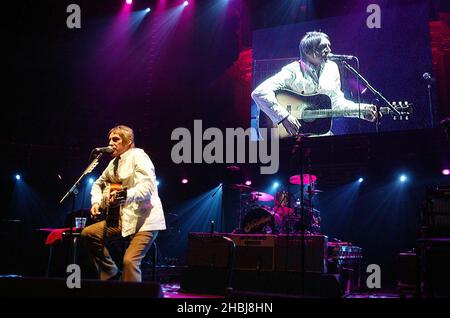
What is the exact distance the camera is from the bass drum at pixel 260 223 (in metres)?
7.82

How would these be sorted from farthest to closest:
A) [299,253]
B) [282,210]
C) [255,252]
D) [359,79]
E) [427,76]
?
[359,79] → [427,76] → [282,210] → [255,252] → [299,253]

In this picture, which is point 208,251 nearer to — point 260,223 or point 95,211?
point 260,223

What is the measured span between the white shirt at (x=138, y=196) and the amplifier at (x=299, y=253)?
285 cm

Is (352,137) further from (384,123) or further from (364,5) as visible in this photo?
(364,5)

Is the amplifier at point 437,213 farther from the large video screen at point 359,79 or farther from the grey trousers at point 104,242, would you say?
the large video screen at point 359,79

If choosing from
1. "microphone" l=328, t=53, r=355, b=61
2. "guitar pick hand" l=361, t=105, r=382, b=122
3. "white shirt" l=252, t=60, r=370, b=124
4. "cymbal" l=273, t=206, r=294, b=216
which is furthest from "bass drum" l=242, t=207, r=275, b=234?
"microphone" l=328, t=53, r=355, b=61

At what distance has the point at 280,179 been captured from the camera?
11.4 m

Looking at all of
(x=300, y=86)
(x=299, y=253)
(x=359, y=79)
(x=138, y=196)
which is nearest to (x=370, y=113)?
(x=359, y=79)

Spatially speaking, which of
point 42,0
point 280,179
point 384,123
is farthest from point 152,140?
point 384,123

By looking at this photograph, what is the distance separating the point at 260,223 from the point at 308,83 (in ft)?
11.6

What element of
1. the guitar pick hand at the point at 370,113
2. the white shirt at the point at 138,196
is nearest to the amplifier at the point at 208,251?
the white shirt at the point at 138,196

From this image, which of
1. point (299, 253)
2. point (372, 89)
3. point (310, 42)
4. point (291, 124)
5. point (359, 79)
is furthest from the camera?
point (310, 42)

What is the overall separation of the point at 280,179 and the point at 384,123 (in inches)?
131

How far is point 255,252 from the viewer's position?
7.04 meters
